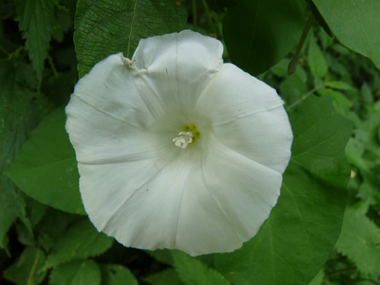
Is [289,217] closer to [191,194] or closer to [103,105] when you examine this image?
[191,194]

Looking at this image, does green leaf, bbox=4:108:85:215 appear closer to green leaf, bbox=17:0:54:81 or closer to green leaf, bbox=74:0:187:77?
green leaf, bbox=17:0:54:81

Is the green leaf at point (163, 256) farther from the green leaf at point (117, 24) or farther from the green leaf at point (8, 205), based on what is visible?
the green leaf at point (117, 24)

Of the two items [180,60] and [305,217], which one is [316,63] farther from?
[180,60]

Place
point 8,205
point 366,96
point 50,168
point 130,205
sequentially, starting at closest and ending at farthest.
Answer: point 130,205 < point 50,168 < point 8,205 < point 366,96

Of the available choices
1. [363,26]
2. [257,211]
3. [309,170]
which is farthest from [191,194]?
[363,26]

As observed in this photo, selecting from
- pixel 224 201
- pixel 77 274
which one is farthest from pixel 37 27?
pixel 77 274

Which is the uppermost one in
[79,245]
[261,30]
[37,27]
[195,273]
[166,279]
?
[261,30]
